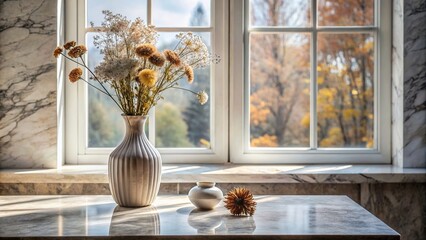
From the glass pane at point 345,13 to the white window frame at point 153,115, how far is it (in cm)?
56

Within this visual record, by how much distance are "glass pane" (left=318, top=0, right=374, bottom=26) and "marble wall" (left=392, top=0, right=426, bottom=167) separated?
0.67 ft

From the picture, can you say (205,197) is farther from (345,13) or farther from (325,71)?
(345,13)

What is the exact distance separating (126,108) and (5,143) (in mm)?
870

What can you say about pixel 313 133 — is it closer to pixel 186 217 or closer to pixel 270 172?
pixel 270 172

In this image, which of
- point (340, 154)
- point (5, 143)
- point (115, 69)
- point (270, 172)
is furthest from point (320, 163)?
point (5, 143)

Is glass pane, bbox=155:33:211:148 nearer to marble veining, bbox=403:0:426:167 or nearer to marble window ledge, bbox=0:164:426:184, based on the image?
marble window ledge, bbox=0:164:426:184

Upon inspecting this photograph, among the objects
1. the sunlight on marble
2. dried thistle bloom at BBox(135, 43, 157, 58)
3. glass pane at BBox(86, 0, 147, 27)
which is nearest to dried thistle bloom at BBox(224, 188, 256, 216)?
dried thistle bloom at BBox(135, 43, 157, 58)

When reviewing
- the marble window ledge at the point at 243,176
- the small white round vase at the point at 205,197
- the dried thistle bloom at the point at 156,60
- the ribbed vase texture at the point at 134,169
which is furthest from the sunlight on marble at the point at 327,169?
the dried thistle bloom at the point at 156,60

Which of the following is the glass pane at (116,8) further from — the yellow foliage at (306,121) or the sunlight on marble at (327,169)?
the sunlight on marble at (327,169)

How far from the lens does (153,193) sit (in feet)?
8.00

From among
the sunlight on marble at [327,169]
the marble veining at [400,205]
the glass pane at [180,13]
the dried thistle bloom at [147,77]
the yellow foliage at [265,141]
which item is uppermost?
the glass pane at [180,13]

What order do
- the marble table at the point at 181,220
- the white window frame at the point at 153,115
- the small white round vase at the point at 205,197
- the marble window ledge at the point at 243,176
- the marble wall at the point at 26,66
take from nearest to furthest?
the marble table at the point at 181,220, the small white round vase at the point at 205,197, the marble window ledge at the point at 243,176, the marble wall at the point at 26,66, the white window frame at the point at 153,115

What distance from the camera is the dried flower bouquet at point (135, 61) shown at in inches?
92.6

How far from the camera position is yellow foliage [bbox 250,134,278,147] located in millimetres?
3258
